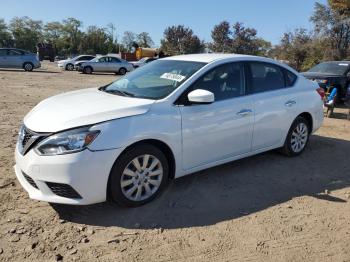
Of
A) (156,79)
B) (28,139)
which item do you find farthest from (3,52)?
(28,139)

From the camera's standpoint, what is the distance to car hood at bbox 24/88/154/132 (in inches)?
163

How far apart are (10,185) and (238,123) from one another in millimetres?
2930

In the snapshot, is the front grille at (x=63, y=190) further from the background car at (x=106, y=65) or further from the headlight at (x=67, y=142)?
the background car at (x=106, y=65)

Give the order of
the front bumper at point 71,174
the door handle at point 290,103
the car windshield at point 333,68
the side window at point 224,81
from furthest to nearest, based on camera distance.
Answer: the car windshield at point 333,68
the door handle at point 290,103
the side window at point 224,81
the front bumper at point 71,174

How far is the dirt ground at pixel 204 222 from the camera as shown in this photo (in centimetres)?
371

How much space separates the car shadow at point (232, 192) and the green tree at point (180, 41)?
68013 millimetres

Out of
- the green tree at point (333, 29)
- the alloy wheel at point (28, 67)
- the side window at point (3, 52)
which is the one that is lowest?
the alloy wheel at point (28, 67)

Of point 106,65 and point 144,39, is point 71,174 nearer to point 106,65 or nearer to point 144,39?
point 106,65

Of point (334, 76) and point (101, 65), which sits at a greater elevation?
point (334, 76)

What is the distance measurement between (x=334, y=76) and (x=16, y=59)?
22.3 m

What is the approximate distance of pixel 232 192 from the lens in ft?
16.7

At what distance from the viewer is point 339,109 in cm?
1263

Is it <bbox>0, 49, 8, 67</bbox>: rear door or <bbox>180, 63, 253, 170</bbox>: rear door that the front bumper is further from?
<bbox>0, 49, 8, 67</bbox>: rear door

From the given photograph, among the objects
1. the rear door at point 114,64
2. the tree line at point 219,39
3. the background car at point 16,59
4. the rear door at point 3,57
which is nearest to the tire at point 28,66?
the background car at point 16,59
